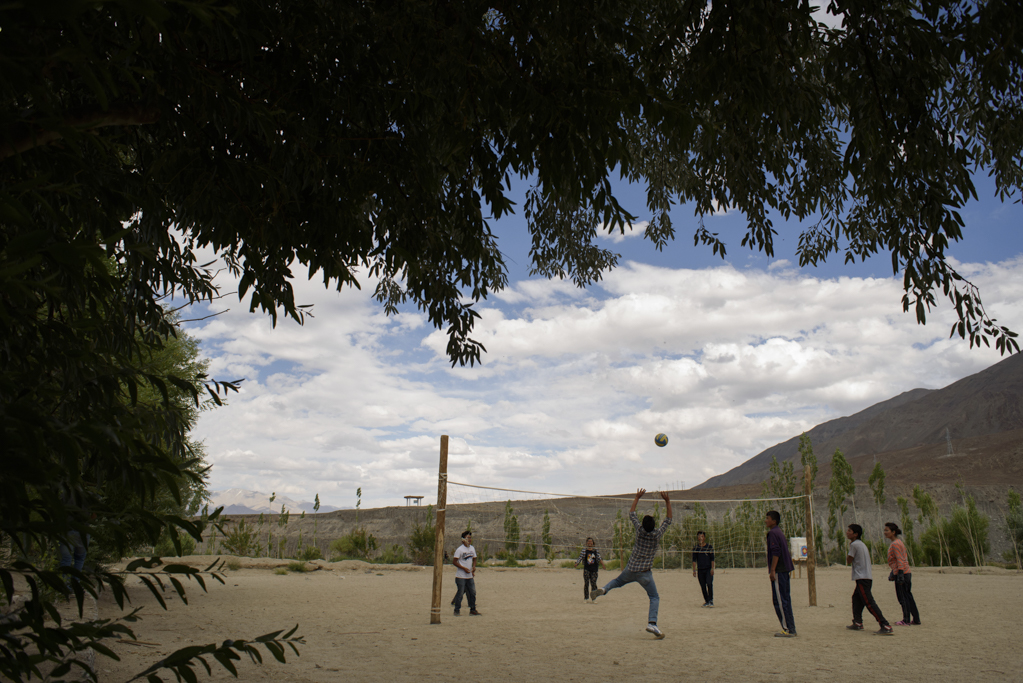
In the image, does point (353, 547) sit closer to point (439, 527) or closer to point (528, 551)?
point (528, 551)

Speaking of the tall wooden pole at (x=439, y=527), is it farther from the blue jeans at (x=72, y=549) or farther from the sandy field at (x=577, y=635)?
the blue jeans at (x=72, y=549)

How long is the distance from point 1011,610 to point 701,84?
12120 mm

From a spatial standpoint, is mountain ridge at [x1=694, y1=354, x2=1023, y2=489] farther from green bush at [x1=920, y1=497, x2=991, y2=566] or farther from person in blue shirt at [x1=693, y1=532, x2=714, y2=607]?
person in blue shirt at [x1=693, y1=532, x2=714, y2=607]

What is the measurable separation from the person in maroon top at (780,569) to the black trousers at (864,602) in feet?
3.21

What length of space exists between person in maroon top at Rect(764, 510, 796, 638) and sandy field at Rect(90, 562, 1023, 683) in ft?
0.87

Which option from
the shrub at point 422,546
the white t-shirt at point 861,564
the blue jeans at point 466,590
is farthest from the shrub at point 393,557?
the white t-shirt at point 861,564

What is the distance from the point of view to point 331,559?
880 inches

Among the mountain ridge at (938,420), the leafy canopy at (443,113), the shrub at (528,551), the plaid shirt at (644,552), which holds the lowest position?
the shrub at (528,551)

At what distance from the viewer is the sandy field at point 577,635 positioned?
641 cm

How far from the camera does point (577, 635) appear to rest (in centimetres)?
865

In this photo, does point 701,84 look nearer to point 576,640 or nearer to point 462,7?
Answer: point 462,7

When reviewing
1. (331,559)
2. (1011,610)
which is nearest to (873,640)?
(1011,610)

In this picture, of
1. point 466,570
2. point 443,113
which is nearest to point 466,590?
point 466,570

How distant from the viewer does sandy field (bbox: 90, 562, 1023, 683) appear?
6.41 meters
